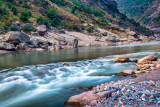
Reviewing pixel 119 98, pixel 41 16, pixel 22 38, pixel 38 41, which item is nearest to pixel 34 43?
pixel 38 41

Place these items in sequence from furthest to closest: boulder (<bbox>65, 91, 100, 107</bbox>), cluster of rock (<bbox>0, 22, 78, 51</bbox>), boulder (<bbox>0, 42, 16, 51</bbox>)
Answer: cluster of rock (<bbox>0, 22, 78, 51</bbox>) < boulder (<bbox>0, 42, 16, 51</bbox>) < boulder (<bbox>65, 91, 100, 107</bbox>)

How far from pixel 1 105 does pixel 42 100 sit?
1.52 m

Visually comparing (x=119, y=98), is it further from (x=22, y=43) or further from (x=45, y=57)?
(x=22, y=43)

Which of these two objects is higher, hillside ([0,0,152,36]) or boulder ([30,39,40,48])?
hillside ([0,0,152,36])

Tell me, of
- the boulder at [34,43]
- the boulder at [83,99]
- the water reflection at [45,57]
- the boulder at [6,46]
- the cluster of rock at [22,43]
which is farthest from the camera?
the boulder at [34,43]

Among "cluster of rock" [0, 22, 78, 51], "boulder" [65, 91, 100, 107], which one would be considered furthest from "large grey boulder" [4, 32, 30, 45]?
"boulder" [65, 91, 100, 107]

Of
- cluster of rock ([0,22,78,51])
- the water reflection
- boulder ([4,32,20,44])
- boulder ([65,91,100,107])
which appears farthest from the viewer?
boulder ([4,32,20,44])

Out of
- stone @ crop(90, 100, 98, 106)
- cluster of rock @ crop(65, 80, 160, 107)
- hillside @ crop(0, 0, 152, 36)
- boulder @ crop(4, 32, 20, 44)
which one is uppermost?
hillside @ crop(0, 0, 152, 36)

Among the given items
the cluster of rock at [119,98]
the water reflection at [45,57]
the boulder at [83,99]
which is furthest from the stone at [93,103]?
the water reflection at [45,57]

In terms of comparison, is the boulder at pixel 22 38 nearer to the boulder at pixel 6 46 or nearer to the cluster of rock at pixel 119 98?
the boulder at pixel 6 46

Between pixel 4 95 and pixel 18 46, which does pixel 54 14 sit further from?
pixel 4 95

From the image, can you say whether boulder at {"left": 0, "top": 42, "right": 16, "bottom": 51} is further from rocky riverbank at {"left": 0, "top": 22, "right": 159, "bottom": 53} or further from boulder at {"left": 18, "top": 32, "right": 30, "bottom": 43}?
boulder at {"left": 18, "top": 32, "right": 30, "bottom": 43}

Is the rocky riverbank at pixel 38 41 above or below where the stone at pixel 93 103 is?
above

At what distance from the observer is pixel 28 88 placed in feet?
26.3
